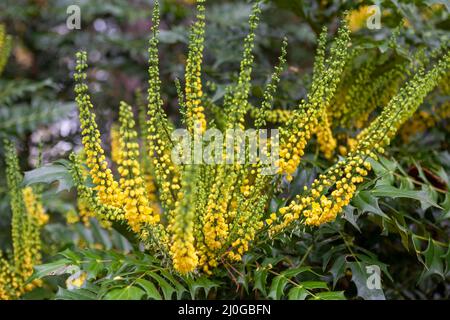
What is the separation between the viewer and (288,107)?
1.79m

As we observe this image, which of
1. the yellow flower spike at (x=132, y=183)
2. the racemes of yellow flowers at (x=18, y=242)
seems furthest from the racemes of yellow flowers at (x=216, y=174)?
the racemes of yellow flowers at (x=18, y=242)

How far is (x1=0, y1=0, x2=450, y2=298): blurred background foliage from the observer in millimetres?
1385

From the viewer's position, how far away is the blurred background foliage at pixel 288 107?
138 centimetres

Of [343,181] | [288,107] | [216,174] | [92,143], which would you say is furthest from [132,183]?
[288,107]

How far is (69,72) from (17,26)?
0.47 meters

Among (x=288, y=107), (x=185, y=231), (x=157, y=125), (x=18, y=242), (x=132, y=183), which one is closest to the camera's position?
(x=185, y=231)

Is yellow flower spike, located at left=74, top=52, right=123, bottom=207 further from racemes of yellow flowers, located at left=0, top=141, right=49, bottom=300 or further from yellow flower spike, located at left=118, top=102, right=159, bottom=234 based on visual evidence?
racemes of yellow flowers, located at left=0, top=141, right=49, bottom=300

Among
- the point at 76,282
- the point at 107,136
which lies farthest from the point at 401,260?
the point at 107,136

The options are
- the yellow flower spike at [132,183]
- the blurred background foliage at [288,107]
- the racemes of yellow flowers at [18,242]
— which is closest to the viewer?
the yellow flower spike at [132,183]

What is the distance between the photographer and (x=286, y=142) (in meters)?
1.30

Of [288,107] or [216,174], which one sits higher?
[288,107]

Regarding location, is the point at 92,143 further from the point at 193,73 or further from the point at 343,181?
the point at 343,181

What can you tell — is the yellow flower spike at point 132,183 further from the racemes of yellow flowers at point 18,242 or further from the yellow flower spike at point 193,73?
the racemes of yellow flowers at point 18,242

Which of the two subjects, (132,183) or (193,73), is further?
(193,73)
